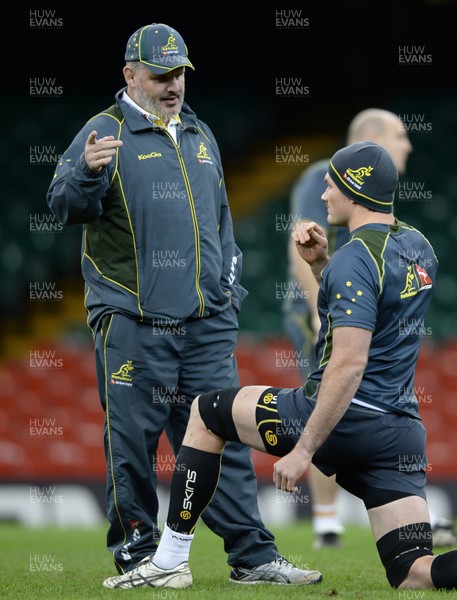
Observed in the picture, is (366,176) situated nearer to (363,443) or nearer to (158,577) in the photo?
(363,443)

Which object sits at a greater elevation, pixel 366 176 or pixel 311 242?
pixel 366 176

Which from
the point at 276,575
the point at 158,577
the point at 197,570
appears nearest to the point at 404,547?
the point at 276,575

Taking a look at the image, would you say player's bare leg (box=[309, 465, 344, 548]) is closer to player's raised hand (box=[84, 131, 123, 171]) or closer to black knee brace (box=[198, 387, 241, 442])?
black knee brace (box=[198, 387, 241, 442])

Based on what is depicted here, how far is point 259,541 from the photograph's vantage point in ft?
16.1

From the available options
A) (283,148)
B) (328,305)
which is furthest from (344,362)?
(283,148)

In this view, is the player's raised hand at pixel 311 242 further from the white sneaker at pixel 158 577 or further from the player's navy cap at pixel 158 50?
the white sneaker at pixel 158 577

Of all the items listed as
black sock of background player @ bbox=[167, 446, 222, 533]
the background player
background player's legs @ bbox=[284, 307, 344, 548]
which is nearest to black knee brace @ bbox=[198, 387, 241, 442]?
black sock of background player @ bbox=[167, 446, 222, 533]

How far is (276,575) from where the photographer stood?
484cm

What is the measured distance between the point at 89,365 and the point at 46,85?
5087 millimetres

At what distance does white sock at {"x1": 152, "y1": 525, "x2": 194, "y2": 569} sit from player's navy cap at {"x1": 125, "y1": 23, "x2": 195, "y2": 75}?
1.95 metres

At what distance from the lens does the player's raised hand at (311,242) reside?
4.75m

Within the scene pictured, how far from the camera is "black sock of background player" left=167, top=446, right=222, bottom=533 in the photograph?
4.54m

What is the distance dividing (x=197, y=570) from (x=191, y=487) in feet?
3.51

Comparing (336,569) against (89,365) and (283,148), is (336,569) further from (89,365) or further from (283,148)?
(283,148)
